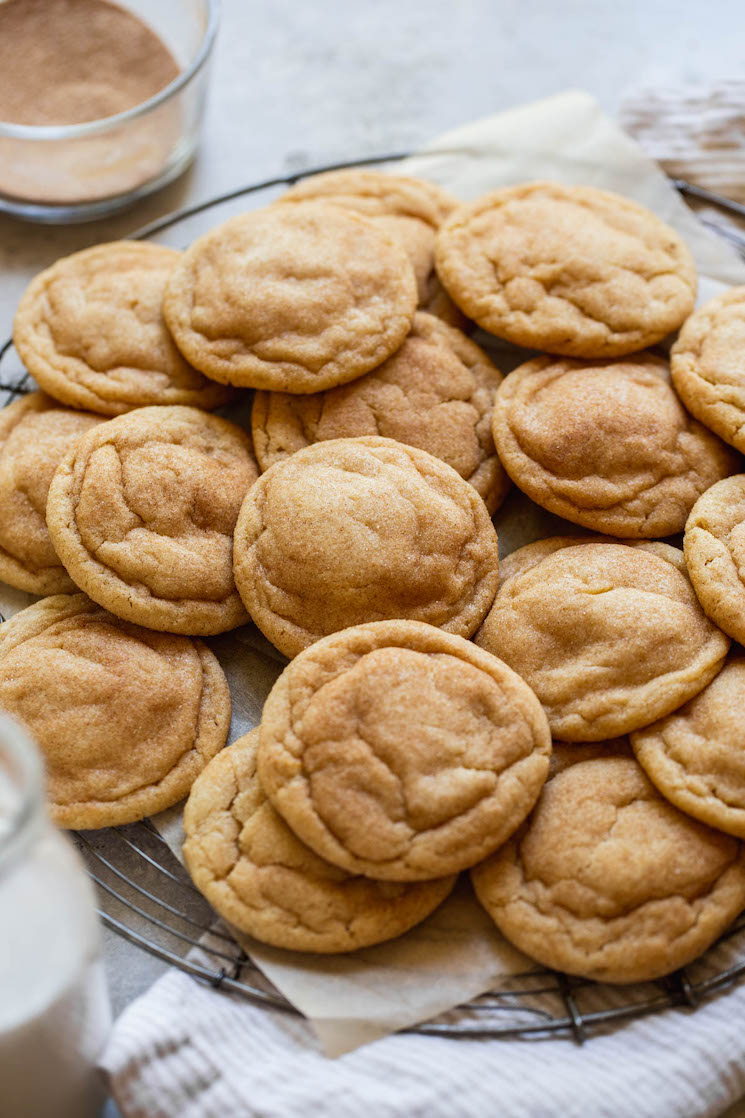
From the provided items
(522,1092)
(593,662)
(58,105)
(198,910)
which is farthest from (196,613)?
(58,105)

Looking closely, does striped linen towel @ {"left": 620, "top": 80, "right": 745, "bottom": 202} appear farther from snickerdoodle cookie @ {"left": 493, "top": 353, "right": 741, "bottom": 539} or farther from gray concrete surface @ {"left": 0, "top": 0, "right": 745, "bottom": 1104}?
snickerdoodle cookie @ {"left": 493, "top": 353, "right": 741, "bottom": 539}

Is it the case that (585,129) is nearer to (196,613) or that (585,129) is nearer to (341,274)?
(341,274)

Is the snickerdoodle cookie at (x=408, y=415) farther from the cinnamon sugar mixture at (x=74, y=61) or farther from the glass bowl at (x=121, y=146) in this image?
the cinnamon sugar mixture at (x=74, y=61)

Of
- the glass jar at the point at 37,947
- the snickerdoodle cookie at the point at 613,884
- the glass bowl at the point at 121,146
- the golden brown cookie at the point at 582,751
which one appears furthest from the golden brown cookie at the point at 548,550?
the glass bowl at the point at 121,146

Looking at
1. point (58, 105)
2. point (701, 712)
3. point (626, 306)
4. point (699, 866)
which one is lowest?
point (699, 866)

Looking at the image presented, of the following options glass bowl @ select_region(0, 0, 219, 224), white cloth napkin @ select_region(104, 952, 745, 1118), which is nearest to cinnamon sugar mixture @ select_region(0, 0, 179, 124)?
glass bowl @ select_region(0, 0, 219, 224)
